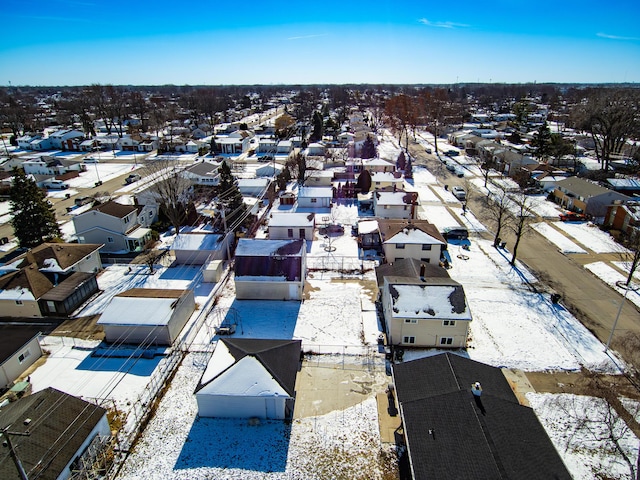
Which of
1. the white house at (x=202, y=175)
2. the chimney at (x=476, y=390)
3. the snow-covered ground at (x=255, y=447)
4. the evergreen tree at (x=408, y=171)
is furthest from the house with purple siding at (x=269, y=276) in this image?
the evergreen tree at (x=408, y=171)

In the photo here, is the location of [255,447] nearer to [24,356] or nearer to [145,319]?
[145,319]

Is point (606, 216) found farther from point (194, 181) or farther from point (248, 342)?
point (194, 181)

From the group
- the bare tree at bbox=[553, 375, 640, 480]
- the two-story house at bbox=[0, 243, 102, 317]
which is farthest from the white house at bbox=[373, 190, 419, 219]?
the two-story house at bbox=[0, 243, 102, 317]

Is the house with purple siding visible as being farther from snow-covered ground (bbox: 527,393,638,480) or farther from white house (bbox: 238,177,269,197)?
white house (bbox: 238,177,269,197)

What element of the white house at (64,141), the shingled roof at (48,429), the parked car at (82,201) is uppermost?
the white house at (64,141)

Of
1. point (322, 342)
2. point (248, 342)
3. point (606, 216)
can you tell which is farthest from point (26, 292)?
point (606, 216)

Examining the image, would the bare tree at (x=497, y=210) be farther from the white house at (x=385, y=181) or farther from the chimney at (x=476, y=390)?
the chimney at (x=476, y=390)

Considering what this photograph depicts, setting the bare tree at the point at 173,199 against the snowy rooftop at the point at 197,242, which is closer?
the snowy rooftop at the point at 197,242
